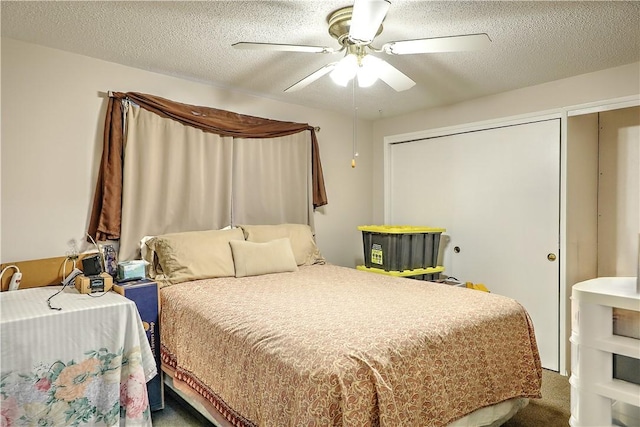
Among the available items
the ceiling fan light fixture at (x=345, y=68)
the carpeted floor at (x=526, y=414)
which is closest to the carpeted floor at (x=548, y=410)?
the carpeted floor at (x=526, y=414)

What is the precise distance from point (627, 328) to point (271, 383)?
1162 mm

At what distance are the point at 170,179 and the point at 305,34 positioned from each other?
1.48 m

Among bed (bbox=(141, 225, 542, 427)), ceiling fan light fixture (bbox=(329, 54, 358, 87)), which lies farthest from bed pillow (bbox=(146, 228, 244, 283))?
ceiling fan light fixture (bbox=(329, 54, 358, 87))

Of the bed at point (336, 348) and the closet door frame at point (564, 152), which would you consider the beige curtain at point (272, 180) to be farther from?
the closet door frame at point (564, 152)

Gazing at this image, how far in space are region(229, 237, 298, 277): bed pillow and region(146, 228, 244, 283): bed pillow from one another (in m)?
0.06

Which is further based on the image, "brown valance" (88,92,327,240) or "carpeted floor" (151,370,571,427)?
"brown valance" (88,92,327,240)

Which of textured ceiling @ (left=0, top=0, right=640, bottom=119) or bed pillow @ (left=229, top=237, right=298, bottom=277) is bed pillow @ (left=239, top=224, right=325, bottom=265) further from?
textured ceiling @ (left=0, top=0, right=640, bottom=119)

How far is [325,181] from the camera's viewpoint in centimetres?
404

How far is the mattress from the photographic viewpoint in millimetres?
1354

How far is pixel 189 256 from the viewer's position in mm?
2631

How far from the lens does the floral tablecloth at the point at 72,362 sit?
→ 1.70m

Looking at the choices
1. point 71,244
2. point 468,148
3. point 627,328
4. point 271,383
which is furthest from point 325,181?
point 627,328

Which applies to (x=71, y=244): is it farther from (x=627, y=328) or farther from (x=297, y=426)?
(x=627, y=328)

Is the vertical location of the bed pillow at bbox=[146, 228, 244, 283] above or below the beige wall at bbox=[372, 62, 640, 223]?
below
